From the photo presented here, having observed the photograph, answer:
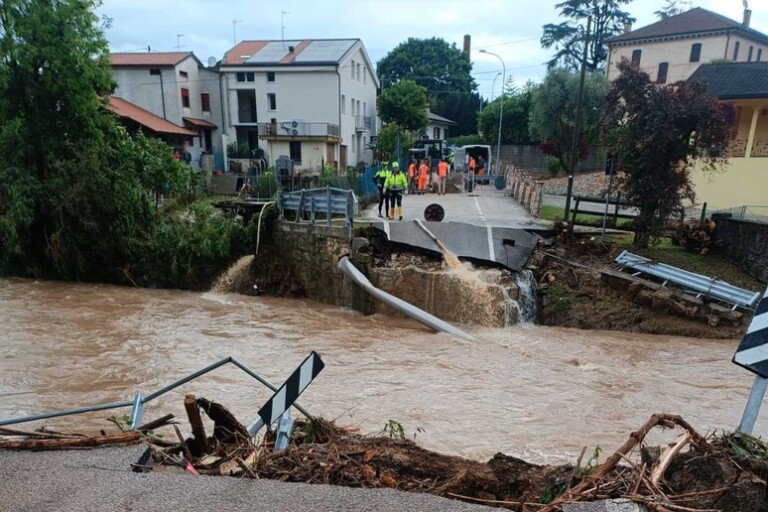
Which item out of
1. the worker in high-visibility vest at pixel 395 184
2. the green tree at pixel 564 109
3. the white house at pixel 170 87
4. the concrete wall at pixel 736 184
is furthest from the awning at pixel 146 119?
the concrete wall at pixel 736 184

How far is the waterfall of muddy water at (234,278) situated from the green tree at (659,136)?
37.5 ft

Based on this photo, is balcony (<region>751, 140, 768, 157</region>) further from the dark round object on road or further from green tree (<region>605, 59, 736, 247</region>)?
the dark round object on road

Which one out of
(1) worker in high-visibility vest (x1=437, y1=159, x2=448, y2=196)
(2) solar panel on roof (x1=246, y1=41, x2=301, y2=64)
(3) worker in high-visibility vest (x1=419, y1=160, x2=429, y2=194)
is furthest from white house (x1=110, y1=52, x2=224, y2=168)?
(1) worker in high-visibility vest (x1=437, y1=159, x2=448, y2=196)

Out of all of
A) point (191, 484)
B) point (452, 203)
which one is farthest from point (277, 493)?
point (452, 203)

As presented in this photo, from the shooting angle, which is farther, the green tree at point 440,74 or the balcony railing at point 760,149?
the green tree at point 440,74

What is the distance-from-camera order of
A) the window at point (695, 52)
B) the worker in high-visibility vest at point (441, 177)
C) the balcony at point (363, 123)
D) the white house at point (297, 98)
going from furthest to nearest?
1. the balcony at point (363, 123)
2. the window at point (695, 52)
3. the white house at point (297, 98)
4. the worker in high-visibility vest at point (441, 177)

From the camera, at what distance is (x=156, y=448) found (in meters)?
3.67

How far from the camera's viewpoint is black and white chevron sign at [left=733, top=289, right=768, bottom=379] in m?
3.37

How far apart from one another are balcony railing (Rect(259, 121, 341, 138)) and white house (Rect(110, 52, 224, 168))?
546cm

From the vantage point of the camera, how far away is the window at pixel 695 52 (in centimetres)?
3862

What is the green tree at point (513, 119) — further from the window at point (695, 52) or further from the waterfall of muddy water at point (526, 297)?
the waterfall of muddy water at point (526, 297)

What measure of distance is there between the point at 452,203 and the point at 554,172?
1593 centimetres

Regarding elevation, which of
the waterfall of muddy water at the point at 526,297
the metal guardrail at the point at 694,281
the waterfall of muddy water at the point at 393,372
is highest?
the metal guardrail at the point at 694,281

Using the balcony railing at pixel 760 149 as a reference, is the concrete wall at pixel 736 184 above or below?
below
